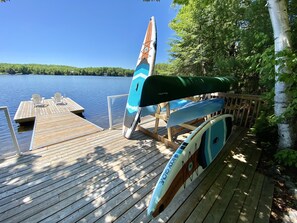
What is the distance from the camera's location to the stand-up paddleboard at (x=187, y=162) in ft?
4.79

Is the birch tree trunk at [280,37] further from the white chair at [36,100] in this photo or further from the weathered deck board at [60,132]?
the white chair at [36,100]

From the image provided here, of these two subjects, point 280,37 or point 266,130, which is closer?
point 280,37

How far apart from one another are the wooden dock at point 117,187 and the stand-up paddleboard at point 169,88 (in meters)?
1.21

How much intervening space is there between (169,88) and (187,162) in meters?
1.13

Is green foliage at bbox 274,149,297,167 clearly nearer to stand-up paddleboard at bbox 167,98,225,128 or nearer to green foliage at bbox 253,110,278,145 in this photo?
green foliage at bbox 253,110,278,145

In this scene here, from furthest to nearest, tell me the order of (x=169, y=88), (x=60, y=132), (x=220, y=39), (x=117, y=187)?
(x=220, y=39), (x=60, y=132), (x=169, y=88), (x=117, y=187)

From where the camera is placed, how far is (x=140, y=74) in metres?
4.00

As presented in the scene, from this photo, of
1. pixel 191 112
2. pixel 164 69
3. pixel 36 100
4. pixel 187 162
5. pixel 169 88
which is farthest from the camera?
pixel 36 100

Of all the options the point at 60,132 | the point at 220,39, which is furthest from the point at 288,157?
the point at 60,132

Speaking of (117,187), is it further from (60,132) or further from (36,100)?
(36,100)

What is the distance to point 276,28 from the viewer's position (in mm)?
2371

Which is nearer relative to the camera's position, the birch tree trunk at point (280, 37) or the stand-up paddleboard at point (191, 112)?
the birch tree trunk at point (280, 37)

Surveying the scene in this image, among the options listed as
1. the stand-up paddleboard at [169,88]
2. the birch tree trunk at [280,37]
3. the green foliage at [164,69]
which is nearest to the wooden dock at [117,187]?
the birch tree trunk at [280,37]

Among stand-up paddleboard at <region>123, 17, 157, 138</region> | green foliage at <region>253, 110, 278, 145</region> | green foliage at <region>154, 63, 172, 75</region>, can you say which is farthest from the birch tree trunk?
green foliage at <region>154, 63, 172, 75</region>
